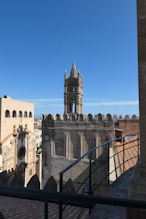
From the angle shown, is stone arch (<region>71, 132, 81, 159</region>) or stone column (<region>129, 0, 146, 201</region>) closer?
stone column (<region>129, 0, 146, 201</region>)

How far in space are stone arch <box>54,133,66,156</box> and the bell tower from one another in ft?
40.8

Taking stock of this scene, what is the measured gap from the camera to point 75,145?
13.5m

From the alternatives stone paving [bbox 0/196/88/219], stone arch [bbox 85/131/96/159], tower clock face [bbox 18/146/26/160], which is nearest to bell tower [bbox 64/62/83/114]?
tower clock face [bbox 18/146/26/160]

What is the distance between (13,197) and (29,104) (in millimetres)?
20114

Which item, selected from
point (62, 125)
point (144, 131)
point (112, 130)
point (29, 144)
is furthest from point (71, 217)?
point (29, 144)

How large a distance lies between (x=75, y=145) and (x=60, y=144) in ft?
5.68

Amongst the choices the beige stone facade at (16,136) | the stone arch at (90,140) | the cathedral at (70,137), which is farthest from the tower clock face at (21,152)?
the stone arch at (90,140)

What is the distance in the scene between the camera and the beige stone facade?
15.9m

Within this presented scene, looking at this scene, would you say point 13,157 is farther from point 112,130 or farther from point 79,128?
point 112,130

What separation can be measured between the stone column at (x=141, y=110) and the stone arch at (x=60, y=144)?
40.4 ft

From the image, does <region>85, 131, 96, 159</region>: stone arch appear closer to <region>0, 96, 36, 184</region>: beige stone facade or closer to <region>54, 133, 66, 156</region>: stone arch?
<region>54, 133, 66, 156</region>: stone arch

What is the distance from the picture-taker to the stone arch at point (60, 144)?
45.6ft

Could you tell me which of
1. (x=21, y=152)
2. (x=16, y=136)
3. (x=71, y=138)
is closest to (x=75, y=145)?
(x=71, y=138)

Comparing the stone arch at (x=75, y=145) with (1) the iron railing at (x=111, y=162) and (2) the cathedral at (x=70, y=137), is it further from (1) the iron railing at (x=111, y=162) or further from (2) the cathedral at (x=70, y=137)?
(1) the iron railing at (x=111, y=162)
